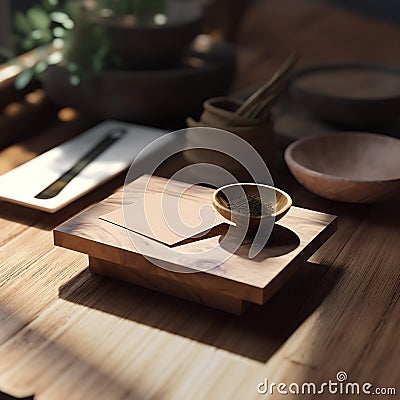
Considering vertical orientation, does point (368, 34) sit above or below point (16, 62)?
below

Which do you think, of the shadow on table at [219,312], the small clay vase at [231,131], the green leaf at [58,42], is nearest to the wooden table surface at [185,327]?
the shadow on table at [219,312]

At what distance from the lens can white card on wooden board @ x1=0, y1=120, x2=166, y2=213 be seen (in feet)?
3.63

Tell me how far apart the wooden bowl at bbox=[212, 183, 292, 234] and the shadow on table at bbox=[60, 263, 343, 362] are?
0.28ft

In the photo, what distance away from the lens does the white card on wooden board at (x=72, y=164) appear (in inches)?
43.5

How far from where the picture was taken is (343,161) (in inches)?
46.3

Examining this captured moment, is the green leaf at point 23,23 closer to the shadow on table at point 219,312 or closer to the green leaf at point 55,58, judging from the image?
the green leaf at point 55,58

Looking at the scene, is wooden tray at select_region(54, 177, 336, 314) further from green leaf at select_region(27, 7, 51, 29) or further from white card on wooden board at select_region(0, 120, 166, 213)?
green leaf at select_region(27, 7, 51, 29)

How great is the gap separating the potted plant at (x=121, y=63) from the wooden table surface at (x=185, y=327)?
0.30 metres

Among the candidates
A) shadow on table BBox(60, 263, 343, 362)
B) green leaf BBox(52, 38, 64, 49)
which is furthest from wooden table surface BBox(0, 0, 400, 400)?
green leaf BBox(52, 38, 64, 49)

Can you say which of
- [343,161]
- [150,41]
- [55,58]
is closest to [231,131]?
[343,161]

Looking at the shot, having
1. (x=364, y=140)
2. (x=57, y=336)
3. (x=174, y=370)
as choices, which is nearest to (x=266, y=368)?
(x=174, y=370)

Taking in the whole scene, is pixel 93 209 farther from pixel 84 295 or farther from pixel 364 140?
pixel 364 140

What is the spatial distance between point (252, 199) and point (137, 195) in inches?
5.9

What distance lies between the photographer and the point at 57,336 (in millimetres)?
830
